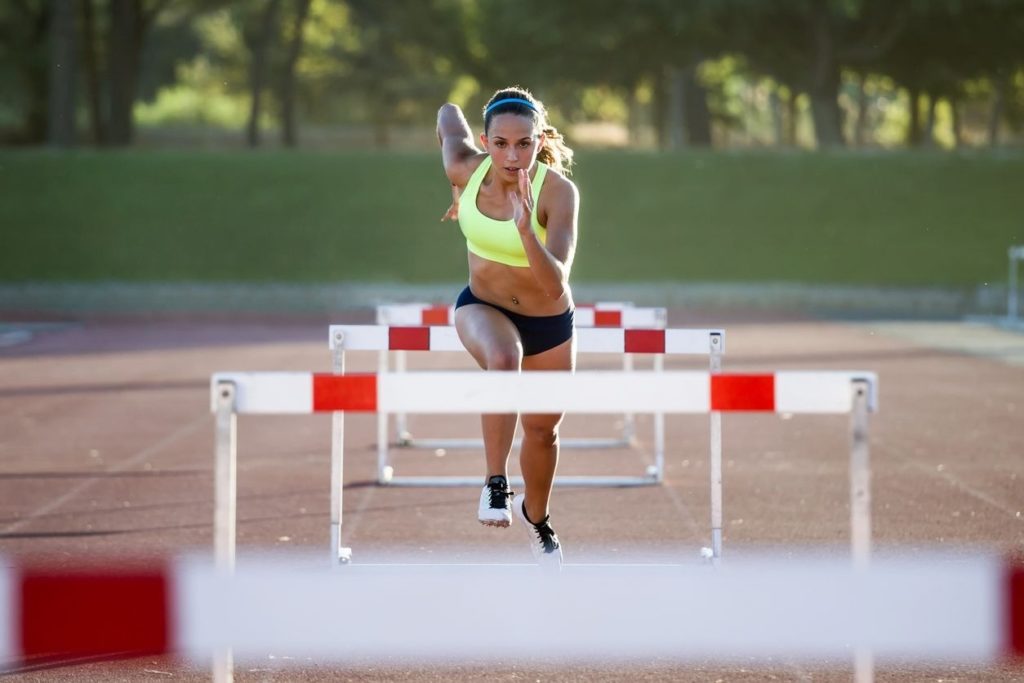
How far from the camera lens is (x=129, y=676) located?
17.8 ft

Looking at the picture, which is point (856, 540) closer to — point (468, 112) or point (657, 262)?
point (657, 262)

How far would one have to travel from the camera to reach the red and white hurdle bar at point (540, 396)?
4.02 meters

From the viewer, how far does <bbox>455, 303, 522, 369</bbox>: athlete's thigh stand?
6086mm

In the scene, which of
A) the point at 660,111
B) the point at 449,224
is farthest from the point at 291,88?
the point at 449,224

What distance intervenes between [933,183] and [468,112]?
28.4 metres

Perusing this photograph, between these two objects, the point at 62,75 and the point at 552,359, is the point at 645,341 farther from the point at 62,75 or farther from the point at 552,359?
the point at 62,75

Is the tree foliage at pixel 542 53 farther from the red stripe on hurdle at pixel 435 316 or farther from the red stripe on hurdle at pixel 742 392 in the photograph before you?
the red stripe on hurdle at pixel 742 392

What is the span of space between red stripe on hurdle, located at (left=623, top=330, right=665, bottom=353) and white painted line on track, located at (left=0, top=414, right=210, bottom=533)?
10.7ft

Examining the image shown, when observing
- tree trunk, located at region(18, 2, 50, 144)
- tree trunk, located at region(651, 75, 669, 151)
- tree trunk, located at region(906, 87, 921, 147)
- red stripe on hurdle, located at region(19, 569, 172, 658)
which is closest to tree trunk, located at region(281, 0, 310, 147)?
tree trunk, located at region(18, 2, 50, 144)

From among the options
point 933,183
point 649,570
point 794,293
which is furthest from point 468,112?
point 649,570

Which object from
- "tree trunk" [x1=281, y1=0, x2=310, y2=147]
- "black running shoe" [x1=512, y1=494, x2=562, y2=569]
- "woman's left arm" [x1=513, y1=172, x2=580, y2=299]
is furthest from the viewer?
"tree trunk" [x1=281, y1=0, x2=310, y2=147]

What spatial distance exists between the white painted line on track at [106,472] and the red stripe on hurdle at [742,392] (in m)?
5.17

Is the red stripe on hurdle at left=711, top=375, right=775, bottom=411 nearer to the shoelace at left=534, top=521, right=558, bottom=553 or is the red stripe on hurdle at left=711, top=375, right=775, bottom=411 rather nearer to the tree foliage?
the shoelace at left=534, top=521, right=558, bottom=553

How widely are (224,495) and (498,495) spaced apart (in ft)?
7.99
